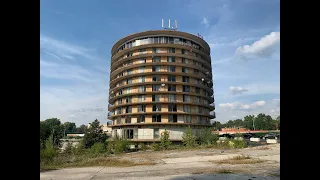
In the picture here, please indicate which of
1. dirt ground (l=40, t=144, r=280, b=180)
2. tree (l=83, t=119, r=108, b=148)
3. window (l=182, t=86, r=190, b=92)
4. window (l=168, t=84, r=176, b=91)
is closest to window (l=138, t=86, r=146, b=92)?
window (l=168, t=84, r=176, b=91)

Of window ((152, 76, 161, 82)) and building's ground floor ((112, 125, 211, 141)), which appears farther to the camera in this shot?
window ((152, 76, 161, 82))

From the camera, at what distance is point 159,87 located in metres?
56.1

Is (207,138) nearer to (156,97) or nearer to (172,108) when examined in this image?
(172,108)

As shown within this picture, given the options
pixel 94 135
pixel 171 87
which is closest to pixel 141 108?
pixel 171 87

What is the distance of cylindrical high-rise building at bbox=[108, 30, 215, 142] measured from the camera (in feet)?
180

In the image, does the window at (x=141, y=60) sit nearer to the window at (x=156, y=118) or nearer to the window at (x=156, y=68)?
the window at (x=156, y=68)

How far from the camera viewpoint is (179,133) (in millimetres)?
54219

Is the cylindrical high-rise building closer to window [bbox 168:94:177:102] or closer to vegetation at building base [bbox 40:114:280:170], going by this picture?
window [bbox 168:94:177:102]

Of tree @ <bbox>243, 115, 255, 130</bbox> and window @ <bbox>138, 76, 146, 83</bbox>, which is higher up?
window @ <bbox>138, 76, 146, 83</bbox>
